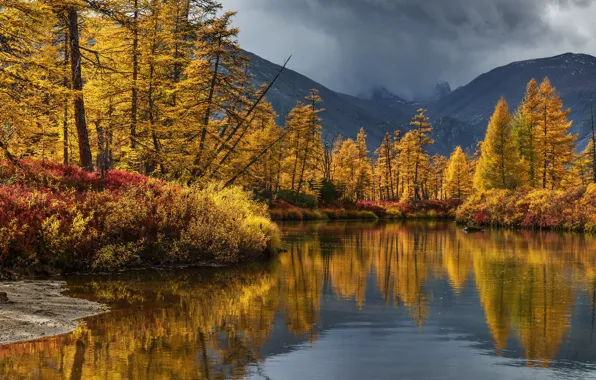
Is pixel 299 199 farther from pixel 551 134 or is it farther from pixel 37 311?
pixel 37 311

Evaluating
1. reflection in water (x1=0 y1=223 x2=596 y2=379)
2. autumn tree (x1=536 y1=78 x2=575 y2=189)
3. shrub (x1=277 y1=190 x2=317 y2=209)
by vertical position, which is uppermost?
autumn tree (x1=536 y1=78 x2=575 y2=189)

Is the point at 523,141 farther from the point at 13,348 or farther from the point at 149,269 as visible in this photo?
the point at 13,348

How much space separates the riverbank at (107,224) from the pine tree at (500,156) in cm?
4274

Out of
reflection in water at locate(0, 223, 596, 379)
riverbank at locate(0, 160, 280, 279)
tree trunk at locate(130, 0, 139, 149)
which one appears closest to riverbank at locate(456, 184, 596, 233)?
reflection in water at locate(0, 223, 596, 379)

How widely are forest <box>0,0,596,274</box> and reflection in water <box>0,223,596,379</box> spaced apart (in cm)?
175

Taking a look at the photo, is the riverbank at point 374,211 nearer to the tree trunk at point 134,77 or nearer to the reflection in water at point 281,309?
the tree trunk at point 134,77

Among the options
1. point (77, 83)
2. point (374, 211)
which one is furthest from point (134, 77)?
point (374, 211)

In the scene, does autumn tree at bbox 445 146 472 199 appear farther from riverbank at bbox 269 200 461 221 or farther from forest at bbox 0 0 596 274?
forest at bbox 0 0 596 274

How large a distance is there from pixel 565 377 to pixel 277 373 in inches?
146

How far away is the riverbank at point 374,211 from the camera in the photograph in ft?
192

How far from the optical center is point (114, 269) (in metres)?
15.9

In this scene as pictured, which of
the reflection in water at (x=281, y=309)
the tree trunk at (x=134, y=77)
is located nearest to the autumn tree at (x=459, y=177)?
the reflection in water at (x=281, y=309)

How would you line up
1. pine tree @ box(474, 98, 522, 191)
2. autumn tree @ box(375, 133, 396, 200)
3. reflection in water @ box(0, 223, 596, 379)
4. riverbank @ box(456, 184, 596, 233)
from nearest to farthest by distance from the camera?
1. reflection in water @ box(0, 223, 596, 379)
2. riverbank @ box(456, 184, 596, 233)
3. pine tree @ box(474, 98, 522, 191)
4. autumn tree @ box(375, 133, 396, 200)

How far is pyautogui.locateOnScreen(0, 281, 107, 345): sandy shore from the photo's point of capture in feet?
28.0
